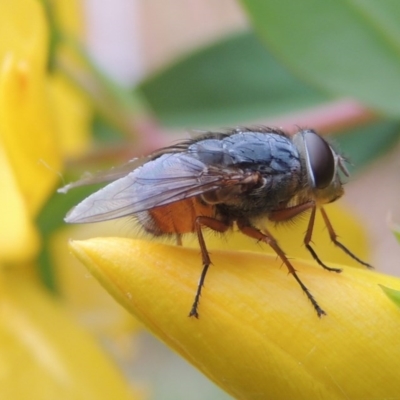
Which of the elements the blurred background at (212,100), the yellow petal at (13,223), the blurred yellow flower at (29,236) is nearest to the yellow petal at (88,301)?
the blurred background at (212,100)

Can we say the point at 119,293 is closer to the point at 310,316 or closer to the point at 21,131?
the point at 310,316

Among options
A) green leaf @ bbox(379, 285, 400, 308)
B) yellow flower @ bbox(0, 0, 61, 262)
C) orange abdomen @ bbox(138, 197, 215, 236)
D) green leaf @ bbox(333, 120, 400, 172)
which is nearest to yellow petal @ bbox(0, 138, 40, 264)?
yellow flower @ bbox(0, 0, 61, 262)

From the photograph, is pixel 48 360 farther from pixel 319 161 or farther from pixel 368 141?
pixel 368 141

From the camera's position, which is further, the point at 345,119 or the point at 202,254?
the point at 345,119

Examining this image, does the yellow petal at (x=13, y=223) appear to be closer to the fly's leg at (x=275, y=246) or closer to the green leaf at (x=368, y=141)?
the fly's leg at (x=275, y=246)

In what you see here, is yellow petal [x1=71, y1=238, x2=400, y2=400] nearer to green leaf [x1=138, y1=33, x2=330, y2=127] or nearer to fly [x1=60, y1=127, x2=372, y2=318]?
fly [x1=60, y1=127, x2=372, y2=318]

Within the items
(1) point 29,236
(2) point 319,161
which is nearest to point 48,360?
(1) point 29,236

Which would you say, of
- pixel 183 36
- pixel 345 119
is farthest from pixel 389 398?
pixel 183 36
